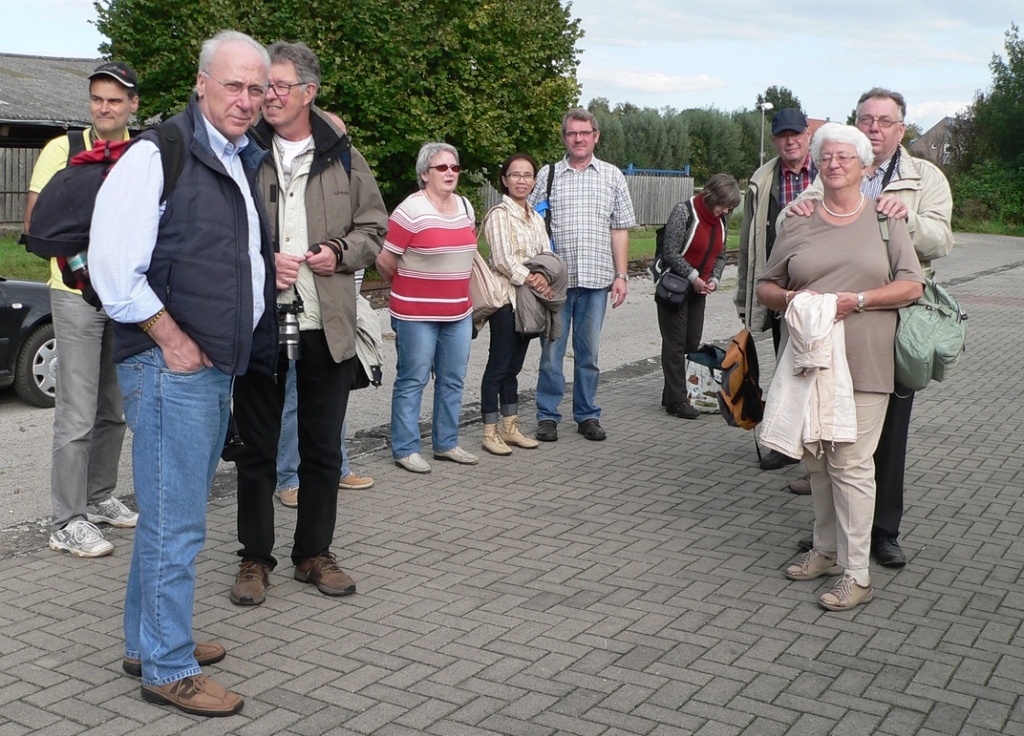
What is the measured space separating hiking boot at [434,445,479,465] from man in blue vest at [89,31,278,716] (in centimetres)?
349

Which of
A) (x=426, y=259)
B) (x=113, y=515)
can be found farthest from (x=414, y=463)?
(x=113, y=515)

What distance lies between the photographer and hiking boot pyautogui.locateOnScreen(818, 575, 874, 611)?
16.5ft

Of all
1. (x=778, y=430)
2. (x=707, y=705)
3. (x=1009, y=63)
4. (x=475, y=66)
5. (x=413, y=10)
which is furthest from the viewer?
(x=1009, y=63)

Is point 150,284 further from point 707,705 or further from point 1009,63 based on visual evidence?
point 1009,63

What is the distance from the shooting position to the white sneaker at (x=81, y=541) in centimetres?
555

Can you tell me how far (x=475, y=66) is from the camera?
69.1ft

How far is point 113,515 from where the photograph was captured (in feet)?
19.7

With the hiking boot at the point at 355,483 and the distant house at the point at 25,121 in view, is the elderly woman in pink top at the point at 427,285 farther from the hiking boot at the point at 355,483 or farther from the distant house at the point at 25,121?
the distant house at the point at 25,121

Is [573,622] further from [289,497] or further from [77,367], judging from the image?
[77,367]

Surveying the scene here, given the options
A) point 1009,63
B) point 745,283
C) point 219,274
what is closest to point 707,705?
point 219,274

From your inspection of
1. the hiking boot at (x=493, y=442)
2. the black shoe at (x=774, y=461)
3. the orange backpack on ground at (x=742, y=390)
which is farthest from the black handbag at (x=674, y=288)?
the orange backpack on ground at (x=742, y=390)

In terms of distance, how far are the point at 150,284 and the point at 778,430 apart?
273 cm

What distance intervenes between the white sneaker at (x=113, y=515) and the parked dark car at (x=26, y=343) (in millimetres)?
3332

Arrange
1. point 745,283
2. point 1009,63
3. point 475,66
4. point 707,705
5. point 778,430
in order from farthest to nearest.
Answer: point 1009,63 → point 475,66 → point 745,283 → point 778,430 → point 707,705
